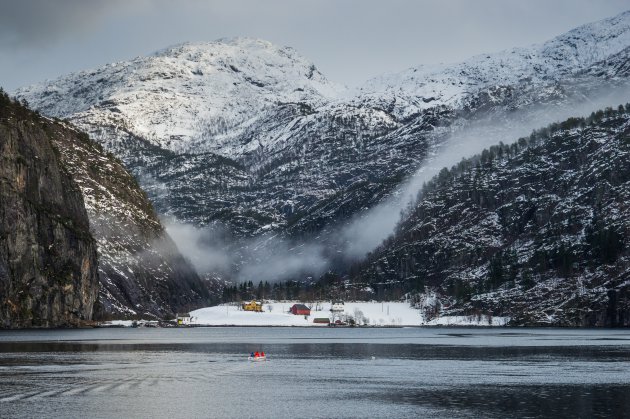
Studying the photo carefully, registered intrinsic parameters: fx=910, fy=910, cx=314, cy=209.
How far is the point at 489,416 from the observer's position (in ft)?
268

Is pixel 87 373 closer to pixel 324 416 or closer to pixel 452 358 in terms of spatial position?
pixel 324 416

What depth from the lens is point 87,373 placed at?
121m

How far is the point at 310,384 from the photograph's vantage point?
11125 cm

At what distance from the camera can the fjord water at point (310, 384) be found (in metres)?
85.9

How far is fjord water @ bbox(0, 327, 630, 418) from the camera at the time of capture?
85.9 metres

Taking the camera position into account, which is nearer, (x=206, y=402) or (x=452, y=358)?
(x=206, y=402)

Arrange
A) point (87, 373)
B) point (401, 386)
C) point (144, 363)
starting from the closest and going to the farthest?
point (401, 386) → point (87, 373) → point (144, 363)

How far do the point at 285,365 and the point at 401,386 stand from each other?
1546 inches

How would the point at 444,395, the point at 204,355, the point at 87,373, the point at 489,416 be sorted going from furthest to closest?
the point at 204,355 < the point at 87,373 < the point at 444,395 < the point at 489,416

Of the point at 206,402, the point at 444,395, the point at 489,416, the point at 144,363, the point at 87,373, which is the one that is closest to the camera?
the point at 489,416

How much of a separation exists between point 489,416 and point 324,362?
2853 inches

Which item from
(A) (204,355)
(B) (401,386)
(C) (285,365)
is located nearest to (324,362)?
(C) (285,365)

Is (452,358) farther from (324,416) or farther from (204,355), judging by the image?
(324,416)

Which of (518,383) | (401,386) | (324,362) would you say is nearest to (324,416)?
(401,386)
